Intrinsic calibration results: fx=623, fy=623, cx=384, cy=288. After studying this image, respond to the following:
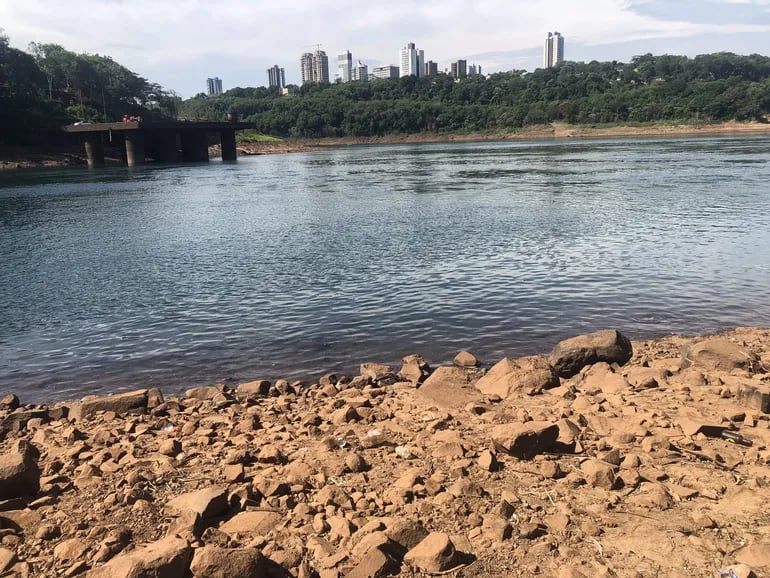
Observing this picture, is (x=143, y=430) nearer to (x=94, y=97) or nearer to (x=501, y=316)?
(x=501, y=316)

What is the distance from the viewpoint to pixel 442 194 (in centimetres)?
4775

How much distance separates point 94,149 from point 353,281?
102116 millimetres

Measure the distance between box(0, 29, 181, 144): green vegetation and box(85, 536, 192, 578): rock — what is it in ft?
402

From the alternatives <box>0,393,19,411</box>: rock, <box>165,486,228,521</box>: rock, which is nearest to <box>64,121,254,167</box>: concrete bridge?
<box>0,393,19,411</box>: rock

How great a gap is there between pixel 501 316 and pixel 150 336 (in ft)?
30.1

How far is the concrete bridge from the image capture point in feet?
343

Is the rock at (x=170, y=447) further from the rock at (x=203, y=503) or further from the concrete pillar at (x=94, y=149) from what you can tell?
the concrete pillar at (x=94, y=149)

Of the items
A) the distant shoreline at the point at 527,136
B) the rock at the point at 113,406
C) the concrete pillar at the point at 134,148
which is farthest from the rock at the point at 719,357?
the distant shoreline at the point at 527,136

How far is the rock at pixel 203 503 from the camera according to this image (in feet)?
21.5

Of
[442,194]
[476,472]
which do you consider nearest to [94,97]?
[442,194]

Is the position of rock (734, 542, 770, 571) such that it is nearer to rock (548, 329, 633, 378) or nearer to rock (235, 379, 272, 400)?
rock (548, 329, 633, 378)

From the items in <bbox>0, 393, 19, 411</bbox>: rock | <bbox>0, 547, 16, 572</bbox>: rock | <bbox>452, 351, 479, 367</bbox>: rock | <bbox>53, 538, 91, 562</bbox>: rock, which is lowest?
<bbox>452, 351, 479, 367</bbox>: rock

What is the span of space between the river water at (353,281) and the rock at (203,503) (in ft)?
20.5

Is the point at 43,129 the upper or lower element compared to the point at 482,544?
upper
